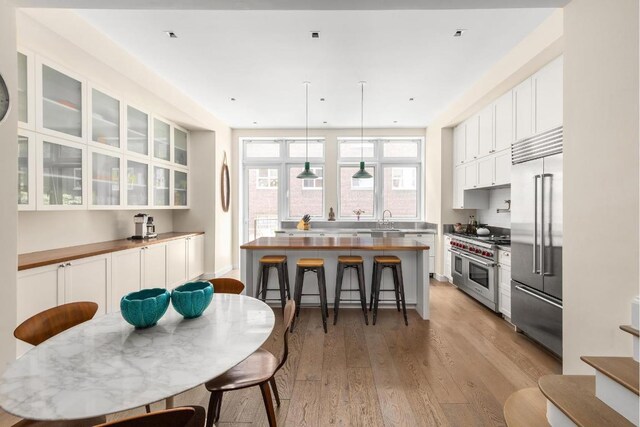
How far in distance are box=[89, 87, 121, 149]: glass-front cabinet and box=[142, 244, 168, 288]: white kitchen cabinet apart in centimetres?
133

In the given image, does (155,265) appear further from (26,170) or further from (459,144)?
(459,144)

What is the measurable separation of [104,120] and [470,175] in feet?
16.2

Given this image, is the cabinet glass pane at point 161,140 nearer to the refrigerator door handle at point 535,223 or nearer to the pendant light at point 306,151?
the pendant light at point 306,151

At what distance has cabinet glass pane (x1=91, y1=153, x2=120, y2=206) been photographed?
10.6 ft

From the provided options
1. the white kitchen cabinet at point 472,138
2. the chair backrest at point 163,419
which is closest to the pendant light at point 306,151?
the white kitchen cabinet at point 472,138

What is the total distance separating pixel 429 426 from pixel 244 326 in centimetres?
133

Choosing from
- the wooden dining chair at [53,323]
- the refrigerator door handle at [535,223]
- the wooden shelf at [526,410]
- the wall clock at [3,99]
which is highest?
the wall clock at [3,99]

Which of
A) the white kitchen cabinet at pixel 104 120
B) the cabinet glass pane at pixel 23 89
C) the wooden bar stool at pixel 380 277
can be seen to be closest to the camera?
the cabinet glass pane at pixel 23 89

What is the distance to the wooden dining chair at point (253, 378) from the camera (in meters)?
1.47

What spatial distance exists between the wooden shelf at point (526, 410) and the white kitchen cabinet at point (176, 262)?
13.5ft

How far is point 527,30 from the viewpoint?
9.13 ft

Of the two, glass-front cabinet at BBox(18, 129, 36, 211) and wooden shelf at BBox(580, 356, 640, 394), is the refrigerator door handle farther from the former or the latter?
glass-front cabinet at BBox(18, 129, 36, 211)

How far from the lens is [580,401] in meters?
1.51

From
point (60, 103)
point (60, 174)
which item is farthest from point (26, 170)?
point (60, 103)
